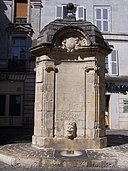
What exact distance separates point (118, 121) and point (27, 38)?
982 centimetres

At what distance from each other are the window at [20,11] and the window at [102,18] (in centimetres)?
588

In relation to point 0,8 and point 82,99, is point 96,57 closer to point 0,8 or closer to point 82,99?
point 82,99

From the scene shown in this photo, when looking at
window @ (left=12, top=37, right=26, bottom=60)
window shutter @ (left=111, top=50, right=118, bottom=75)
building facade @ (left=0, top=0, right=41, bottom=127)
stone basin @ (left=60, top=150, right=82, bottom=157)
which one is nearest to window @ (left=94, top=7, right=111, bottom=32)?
window shutter @ (left=111, top=50, right=118, bottom=75)

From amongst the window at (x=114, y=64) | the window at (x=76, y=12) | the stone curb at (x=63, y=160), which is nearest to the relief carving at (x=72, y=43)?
the stone curb at (x=63, y=160)

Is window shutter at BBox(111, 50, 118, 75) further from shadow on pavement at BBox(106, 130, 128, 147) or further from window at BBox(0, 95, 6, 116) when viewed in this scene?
shadow on pavement at BBox(106, 130, 128, 147)

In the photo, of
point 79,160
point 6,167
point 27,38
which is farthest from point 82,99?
point 27,38

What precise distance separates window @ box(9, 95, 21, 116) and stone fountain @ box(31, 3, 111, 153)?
14.2 meters

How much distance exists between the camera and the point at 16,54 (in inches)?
880

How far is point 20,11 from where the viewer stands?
22.9 meters

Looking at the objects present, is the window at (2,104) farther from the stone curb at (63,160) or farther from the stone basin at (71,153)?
the stone curb at (63,160)

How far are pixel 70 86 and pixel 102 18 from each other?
52.9 ft

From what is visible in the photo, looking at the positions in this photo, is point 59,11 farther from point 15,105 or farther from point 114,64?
point 15,105

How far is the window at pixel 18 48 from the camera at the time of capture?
2231cm

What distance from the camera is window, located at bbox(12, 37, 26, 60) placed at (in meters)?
22.3
